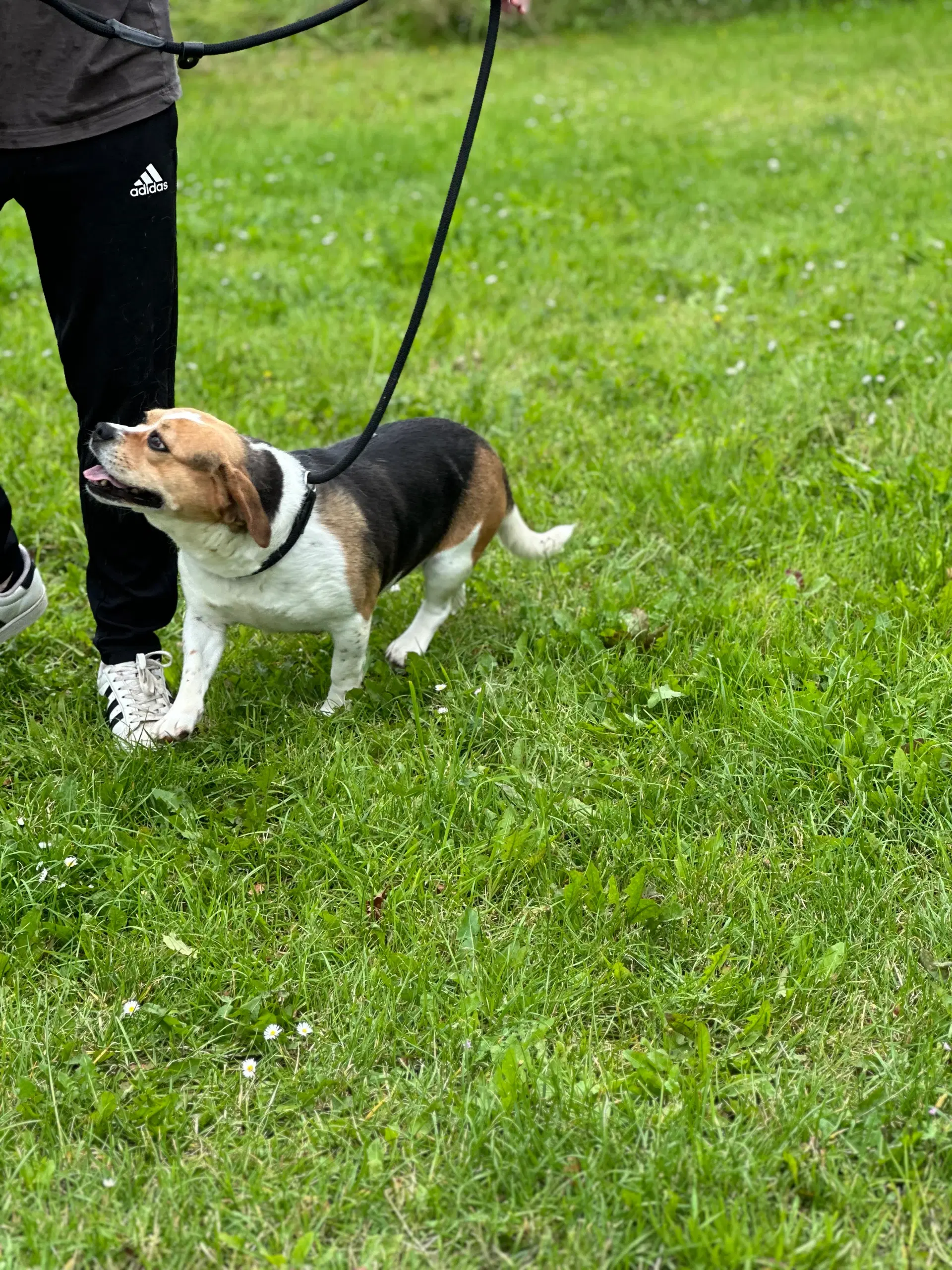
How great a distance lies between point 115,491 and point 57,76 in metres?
1.02

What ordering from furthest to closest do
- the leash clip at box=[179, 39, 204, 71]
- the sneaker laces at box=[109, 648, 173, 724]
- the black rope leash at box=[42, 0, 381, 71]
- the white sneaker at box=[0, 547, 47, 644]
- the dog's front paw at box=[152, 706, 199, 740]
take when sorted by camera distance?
1. the white sneaker at box=[0, 547, 47, 644]
2. the sneaker laces at box=[109, 648, 173, 724]
3. the dog's front paw at box=[152, 706, 199, 740]
4. the leash clip at box=[179, 39, 204, 71]
5. the black rope leash at box=[42, 0, 381, 71]

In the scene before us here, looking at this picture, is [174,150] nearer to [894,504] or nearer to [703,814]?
[703,814]

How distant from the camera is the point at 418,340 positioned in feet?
20.5

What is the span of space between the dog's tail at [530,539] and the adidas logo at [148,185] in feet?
A: 5.21

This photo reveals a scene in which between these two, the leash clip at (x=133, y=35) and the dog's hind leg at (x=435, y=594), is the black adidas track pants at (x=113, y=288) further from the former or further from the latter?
the dog's hind leg at (x=435, y=594)

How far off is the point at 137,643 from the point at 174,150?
142 cm

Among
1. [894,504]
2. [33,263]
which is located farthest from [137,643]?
[33,263]

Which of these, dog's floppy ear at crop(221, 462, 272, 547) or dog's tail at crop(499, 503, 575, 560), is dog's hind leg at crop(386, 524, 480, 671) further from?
dog's floppy ear at crop(221, 462, 272, 547)

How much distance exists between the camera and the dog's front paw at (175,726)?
138 inches

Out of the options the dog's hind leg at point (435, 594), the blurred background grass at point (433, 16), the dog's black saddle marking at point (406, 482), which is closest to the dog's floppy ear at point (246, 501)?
the dog's black saddle marking at point (406, 482)

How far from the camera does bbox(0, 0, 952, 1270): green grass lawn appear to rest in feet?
7.46

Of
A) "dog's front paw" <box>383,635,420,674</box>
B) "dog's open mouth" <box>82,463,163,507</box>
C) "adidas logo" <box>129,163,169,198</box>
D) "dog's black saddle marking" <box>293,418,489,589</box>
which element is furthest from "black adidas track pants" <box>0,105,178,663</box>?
"dog's front paw" <box>383,635,420,674</box>

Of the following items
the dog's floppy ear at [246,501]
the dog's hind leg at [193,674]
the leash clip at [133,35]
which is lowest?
the dog's hind leg at [193,674]

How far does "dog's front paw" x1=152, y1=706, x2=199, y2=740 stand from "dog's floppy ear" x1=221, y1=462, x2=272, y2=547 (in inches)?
24.1
